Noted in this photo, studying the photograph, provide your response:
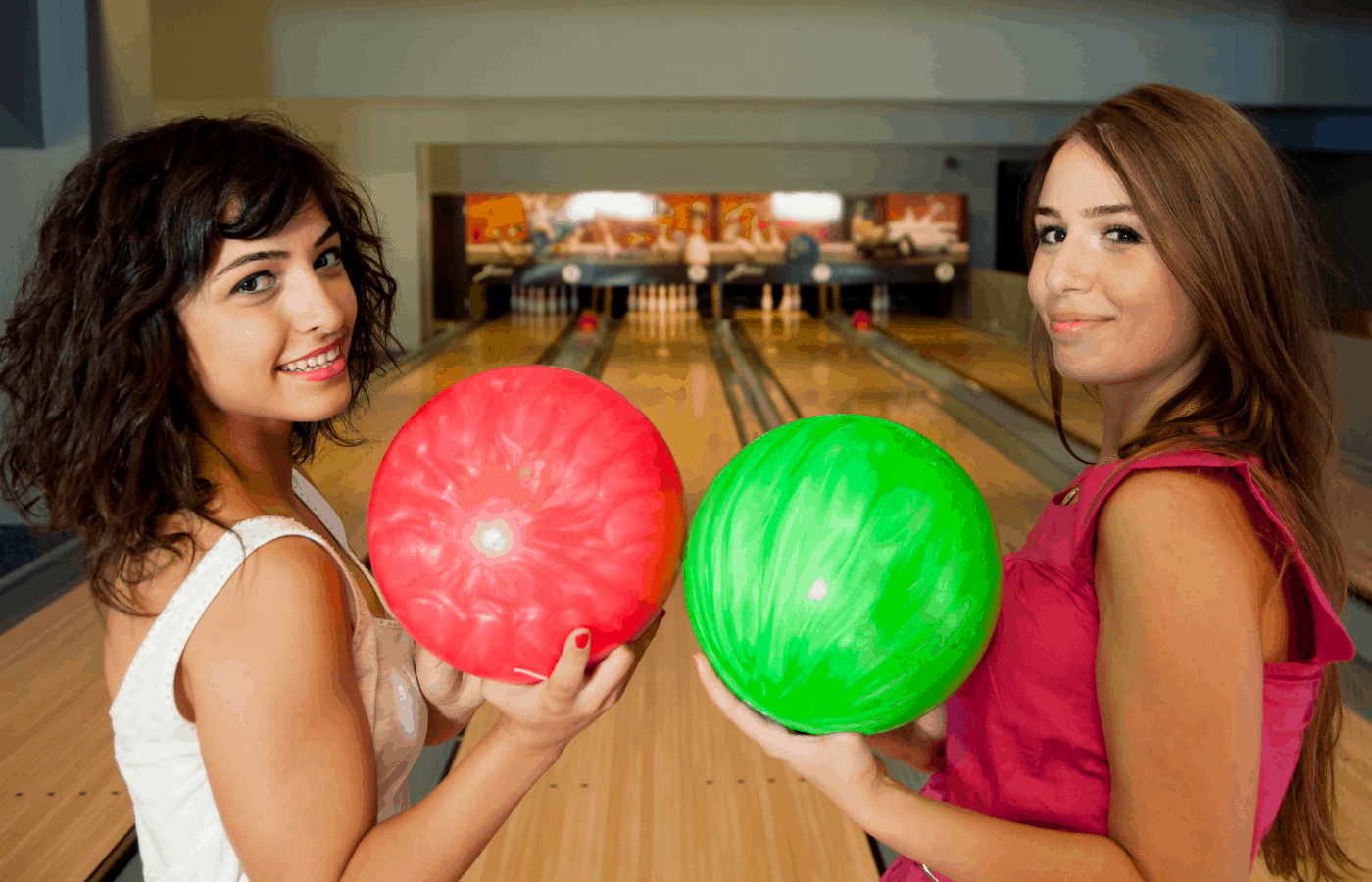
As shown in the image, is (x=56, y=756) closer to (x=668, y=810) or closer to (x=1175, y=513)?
(x=668, y=810)

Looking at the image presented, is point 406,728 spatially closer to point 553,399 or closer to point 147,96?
point 553,399

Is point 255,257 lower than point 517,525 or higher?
higher

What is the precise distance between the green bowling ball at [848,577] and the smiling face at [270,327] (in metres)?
0.35

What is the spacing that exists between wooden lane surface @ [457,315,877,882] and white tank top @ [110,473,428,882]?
0.76m

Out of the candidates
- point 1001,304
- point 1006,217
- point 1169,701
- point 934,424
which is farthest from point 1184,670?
point 1006,217

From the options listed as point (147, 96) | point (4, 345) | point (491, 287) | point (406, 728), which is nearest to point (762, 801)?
A: point (406, 728)

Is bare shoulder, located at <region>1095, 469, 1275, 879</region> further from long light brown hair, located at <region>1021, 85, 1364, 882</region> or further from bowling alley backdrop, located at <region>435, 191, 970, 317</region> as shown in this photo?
bowling alley backdrop, located at <region>435, 191, 970, 317</region>

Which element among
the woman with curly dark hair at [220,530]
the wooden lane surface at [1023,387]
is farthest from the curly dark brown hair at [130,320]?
the wooden lane surface at [1023,387]

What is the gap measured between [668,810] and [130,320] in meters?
1.24

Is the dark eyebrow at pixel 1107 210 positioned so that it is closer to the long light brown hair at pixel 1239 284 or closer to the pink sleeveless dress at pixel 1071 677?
the long light brown hair at pixel 1239 284

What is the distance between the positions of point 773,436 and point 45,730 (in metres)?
1.79

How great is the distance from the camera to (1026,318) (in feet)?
21.2

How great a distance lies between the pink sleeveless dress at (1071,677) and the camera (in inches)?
29.5

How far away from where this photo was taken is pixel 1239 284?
0.79m
